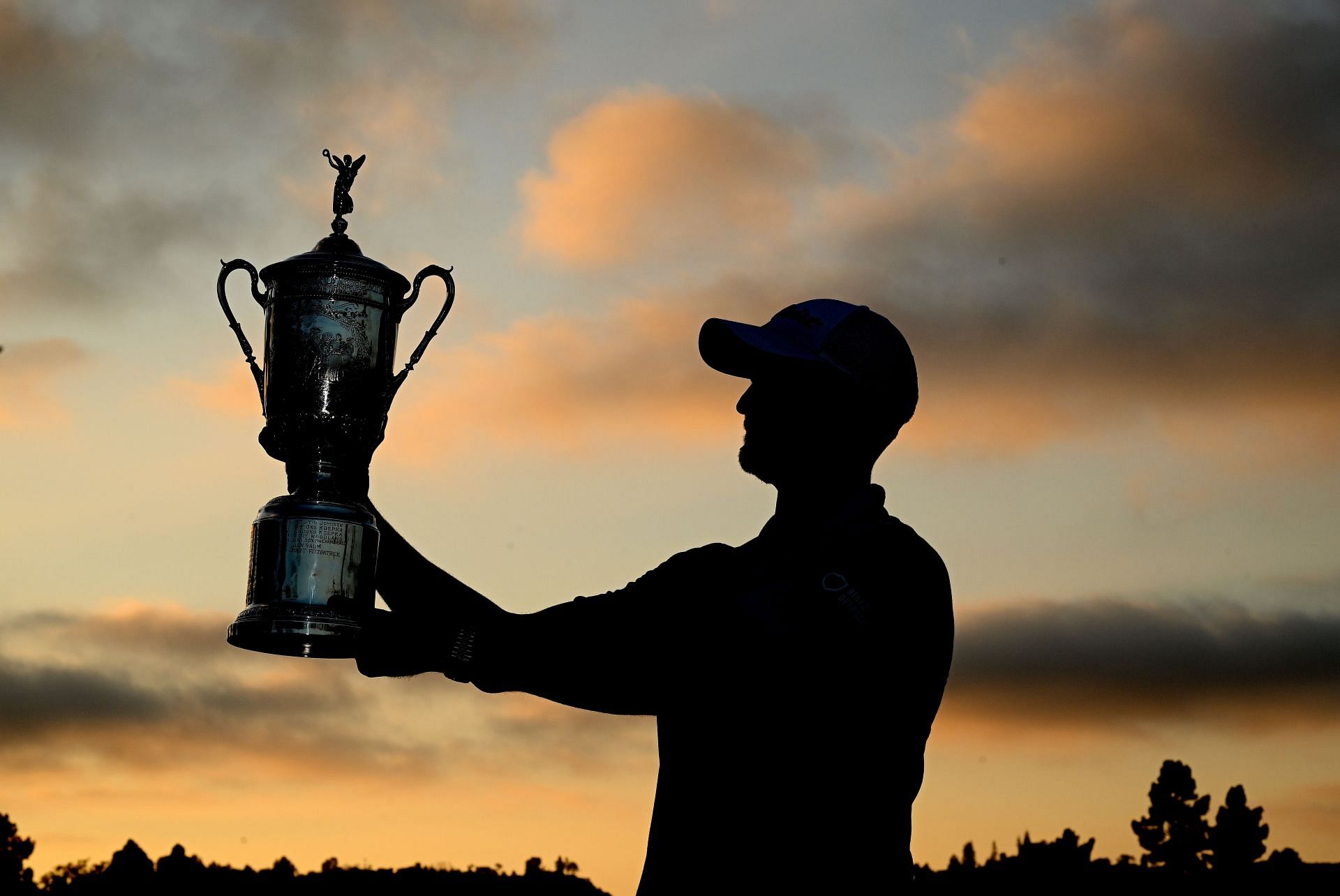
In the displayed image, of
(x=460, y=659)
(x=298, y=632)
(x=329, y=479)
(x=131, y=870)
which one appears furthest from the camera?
(x=131, y=870)

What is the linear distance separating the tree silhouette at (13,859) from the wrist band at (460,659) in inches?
2335

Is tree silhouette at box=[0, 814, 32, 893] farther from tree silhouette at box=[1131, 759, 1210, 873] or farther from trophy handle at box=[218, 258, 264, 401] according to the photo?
trophy handle at box=[218, 258, 264, 401]

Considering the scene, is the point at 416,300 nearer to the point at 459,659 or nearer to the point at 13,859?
the point at 459,659

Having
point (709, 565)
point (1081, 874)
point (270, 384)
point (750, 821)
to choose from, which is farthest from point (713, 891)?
point (1081, 874)

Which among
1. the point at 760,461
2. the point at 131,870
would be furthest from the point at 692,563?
the point at 131,870

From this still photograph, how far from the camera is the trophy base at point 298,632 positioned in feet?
20.9

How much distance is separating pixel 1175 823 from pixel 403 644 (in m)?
43.2

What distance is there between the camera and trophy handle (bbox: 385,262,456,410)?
7.23 m

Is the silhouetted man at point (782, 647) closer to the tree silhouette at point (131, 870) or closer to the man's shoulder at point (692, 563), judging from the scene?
the man's shoulder at point (692, 563)

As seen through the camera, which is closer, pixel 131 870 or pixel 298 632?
pixel 298 632

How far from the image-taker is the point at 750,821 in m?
5.44

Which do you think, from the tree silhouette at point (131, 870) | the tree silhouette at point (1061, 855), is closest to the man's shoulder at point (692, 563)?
the tree silhouette at point (1061, 855)

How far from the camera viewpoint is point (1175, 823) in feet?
151

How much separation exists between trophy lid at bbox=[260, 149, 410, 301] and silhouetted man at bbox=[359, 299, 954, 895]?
4.77ft
